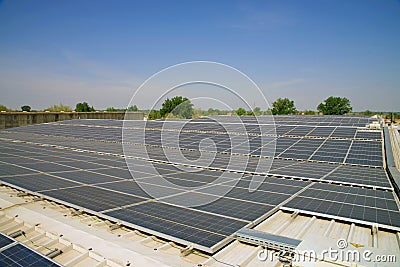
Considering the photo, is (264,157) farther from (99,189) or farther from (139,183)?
(99,189)

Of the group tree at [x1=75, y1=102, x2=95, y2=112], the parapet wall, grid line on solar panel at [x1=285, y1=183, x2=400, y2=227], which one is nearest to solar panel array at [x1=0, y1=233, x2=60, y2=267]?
grid line on solar panel at [x1=285, y1=183, x2=400, y2=227]

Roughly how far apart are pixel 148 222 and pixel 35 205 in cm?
475

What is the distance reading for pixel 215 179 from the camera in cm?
1301

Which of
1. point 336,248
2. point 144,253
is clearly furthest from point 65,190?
point 336,248

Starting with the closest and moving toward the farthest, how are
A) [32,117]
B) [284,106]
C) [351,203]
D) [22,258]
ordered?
[22,258], [351,203], [32,117], [284,106]

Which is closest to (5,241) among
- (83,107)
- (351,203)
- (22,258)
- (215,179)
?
(22,258)

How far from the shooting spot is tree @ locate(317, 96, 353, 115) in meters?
107

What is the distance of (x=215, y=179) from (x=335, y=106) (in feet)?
366

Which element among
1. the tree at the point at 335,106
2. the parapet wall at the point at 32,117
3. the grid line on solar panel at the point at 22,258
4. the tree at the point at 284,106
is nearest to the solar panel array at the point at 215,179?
the grid line on solar panel at the point at 22,258

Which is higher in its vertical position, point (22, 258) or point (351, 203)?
point (351, 203)

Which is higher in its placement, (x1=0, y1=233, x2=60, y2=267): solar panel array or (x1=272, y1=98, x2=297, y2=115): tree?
(x1=272, y1=98, x2=297, y2=115): tree

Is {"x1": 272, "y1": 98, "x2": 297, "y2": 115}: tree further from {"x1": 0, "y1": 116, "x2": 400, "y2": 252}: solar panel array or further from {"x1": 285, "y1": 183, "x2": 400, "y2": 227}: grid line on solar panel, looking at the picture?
{"x1": 285, "y1": 183, "x2": 400, "y2": 227}: grid line on solar panel

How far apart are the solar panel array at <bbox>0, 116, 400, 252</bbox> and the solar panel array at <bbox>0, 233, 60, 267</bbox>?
2277 mm

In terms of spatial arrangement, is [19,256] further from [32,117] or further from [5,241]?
[32,117]
